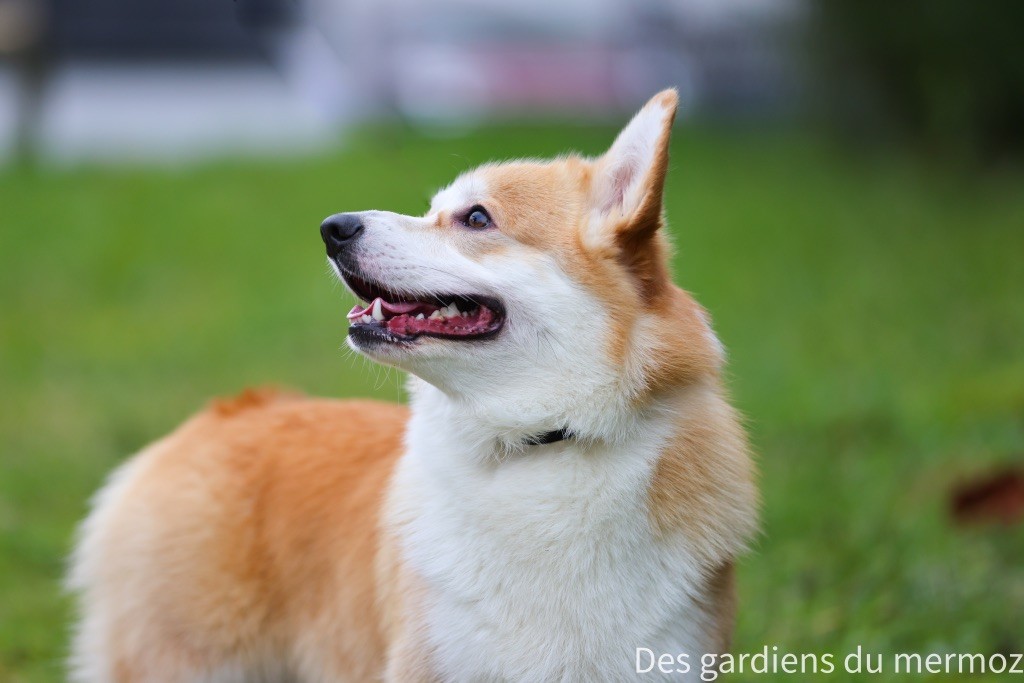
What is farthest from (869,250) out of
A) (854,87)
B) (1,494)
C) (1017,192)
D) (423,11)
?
(423,11)

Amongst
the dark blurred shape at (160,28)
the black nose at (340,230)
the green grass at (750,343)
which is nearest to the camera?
the black nose at (340,230)

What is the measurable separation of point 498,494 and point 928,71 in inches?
502

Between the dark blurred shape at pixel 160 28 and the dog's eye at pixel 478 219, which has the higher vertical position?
the dark blurred shape at pixel 160 28

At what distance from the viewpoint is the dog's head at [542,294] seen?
3195 millimetres

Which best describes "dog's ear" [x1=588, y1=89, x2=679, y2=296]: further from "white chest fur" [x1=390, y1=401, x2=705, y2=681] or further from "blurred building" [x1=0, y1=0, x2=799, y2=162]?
"blurred building" [x1=0, y1=0, x2=799, y2=162]

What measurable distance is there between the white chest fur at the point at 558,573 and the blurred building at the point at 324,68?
36.1 feet

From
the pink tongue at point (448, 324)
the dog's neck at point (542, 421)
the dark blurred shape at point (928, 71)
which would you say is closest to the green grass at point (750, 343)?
the dark blurred shape at point (928, 71)

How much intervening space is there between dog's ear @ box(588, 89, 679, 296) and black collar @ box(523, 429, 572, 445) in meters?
0.47

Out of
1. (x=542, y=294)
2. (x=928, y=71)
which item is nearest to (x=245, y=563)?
(x=542, y=294)

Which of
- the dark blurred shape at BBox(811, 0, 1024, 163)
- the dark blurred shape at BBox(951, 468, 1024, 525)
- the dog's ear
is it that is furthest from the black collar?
the dark blurred shape at BBox(811, 0, 1024, 163)

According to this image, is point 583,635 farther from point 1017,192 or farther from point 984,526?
point 1017,192

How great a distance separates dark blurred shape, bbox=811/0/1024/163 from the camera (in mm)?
13422

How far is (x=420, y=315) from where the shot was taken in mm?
3379

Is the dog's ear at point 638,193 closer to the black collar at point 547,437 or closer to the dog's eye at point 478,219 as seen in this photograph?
the dog's eye at point 478,219
